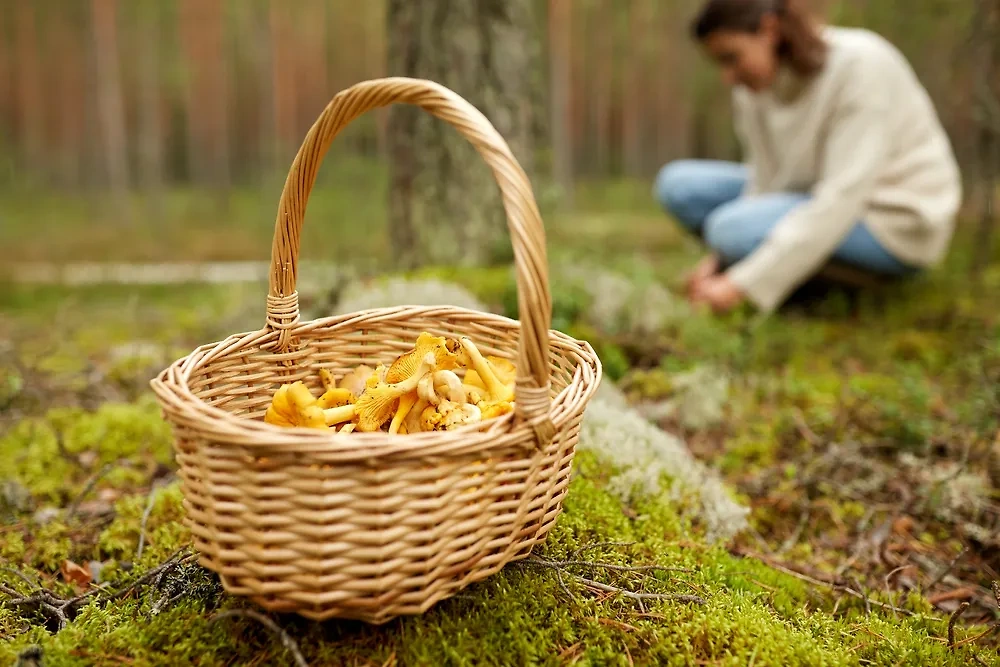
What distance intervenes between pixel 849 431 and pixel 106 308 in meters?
6.09

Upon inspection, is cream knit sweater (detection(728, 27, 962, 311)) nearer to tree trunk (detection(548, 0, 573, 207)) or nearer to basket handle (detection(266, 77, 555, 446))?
basket handle (detection(266, 77, 555, 446))

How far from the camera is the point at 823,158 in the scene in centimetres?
444

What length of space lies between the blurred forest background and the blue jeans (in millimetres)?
8646

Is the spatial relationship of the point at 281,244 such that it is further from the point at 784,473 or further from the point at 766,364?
the point at 766,364

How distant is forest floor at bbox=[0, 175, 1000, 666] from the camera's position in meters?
1.49

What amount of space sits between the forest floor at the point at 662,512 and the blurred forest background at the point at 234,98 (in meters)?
10.1

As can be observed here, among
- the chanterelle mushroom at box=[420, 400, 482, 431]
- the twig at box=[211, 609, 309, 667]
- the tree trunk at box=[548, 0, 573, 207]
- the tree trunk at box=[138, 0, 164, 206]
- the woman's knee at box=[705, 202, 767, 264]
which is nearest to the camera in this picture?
the twig at box=[211, 609, 309, 667]

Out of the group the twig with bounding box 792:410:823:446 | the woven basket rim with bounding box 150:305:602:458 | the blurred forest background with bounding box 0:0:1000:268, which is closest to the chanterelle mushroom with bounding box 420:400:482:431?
the woven basket rim with bounding box 150:305:602:458

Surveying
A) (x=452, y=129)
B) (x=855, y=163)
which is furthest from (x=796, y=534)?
(x=452, y=129)

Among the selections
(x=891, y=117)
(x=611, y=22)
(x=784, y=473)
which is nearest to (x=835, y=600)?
(x=784, y=473)

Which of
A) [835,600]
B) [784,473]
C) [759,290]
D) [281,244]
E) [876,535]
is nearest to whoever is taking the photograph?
[281,244]

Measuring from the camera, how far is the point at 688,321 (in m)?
3.89

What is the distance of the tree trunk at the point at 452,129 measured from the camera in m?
4.11

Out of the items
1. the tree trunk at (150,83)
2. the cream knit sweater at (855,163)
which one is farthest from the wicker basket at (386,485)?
the tree trunk at (150,83)
